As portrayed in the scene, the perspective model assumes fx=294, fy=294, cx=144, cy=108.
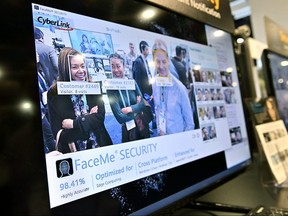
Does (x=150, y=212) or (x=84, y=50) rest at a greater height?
(x=84, y=50)

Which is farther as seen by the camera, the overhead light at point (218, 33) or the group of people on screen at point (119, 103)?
the overhead light at point (218, 33)

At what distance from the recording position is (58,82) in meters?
0.44

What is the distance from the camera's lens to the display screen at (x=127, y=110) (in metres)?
0.43

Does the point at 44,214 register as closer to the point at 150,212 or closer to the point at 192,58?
the point at 150,212

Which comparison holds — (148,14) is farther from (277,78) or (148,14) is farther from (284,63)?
(284,63)

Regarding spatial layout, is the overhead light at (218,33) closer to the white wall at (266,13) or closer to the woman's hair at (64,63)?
the woman's hair at (64,63)

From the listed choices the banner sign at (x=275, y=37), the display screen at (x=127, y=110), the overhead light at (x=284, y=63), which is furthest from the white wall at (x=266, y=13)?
the display screen at (x=127, y=110)

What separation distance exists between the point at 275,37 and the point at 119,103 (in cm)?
115

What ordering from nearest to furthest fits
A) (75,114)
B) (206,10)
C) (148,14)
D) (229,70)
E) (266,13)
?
(75,114), (148,14), (206,10), (229,70), (266,13)

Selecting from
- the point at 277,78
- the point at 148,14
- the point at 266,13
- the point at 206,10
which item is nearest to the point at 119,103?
the point at 148,14

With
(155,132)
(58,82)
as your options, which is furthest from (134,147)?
(58,82)

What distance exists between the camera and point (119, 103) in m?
0.52

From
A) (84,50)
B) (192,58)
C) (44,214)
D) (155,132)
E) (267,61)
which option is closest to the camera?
→ (44,214)

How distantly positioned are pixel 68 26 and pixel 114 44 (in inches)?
3.9
